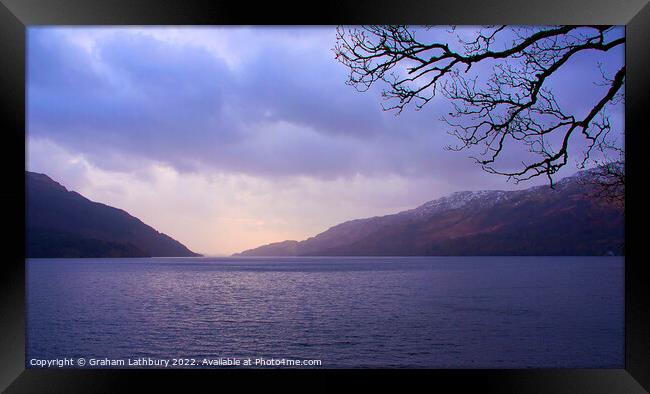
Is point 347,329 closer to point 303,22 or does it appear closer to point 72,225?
point 303,22

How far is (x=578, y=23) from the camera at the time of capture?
13.6ft

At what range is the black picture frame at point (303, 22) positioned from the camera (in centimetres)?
388

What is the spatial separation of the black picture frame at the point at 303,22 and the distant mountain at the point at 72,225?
387ft

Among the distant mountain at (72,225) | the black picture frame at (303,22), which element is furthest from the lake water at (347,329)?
the distant mountain at (72,225)

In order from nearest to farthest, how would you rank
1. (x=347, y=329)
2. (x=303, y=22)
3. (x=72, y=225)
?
(x=303, y=22) → (x=347, y=329) → (x=72, y=225)

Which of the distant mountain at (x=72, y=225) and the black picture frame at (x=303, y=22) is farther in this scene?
the distant mountain at (x=72, y=225)

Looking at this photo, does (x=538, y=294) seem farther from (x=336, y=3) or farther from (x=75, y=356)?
(x=336, y=3)

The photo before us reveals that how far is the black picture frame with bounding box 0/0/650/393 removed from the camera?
3877 millimetres

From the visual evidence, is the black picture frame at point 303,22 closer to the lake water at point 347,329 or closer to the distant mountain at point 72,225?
the lake water at point 347,329

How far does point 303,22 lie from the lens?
157 inches

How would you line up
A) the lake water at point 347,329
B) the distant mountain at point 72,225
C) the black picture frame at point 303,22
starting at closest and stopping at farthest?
the black picture frame at point 303,22 < the lake water at point 347,329 < the distant mountain at point 72,225

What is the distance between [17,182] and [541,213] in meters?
109

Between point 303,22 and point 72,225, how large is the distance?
399 ft

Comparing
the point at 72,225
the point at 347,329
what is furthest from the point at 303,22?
the point at 72,225
